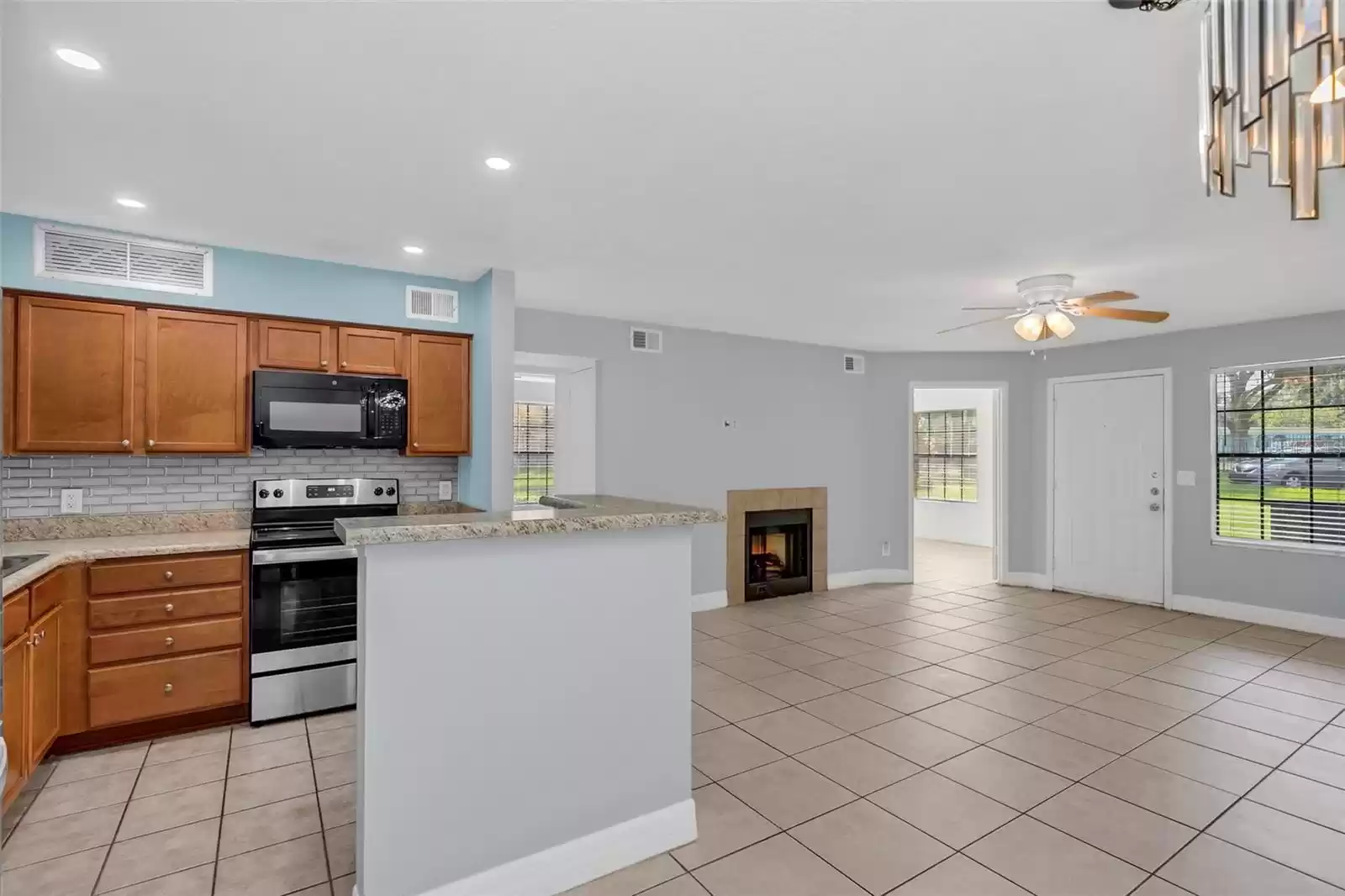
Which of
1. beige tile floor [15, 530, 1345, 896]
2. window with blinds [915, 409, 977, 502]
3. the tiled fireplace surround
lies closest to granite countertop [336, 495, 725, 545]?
beige tile floor [15, 530, 1345, 896]

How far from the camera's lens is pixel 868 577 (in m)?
7.09

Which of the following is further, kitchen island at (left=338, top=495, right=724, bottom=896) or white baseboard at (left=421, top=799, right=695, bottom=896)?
white baseboard at (left=421, top=799, right=695, bottom=896)

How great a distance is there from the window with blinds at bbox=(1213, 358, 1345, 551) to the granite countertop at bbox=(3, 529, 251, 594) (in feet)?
23.1

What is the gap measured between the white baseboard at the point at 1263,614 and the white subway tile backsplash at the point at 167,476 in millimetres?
6268

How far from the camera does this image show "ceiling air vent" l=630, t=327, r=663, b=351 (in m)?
5.68

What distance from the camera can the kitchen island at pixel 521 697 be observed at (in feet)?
6.84

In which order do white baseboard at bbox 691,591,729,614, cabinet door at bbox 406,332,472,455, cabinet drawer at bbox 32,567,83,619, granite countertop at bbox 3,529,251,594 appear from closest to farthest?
cabinet drawer at bbox 32,567,83,619, granite countertop at bbox 3,529,251,594, cabinet door at bbox 406,332,472,455, white baseboard at bbox 691,591,729,614

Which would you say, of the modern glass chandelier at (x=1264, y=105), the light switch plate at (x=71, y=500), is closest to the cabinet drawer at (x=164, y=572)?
the light switch plate at (x=71, y=500)

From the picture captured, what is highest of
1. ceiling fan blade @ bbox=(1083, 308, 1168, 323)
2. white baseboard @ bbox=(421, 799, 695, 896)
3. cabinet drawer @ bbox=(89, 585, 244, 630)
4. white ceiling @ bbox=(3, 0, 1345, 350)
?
white ceiling @ bbox=(3, 0, 1345, 350)

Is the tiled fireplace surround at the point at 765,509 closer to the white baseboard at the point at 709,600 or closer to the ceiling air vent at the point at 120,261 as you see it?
the white baseboard at the point at 709,600

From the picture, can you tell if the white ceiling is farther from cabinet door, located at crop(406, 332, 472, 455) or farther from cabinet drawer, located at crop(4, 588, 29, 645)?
cabinet drawer, located at crop(4, 588, 29, 645)

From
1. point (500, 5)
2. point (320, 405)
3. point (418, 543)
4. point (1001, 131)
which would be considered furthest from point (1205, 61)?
point (320, 405)

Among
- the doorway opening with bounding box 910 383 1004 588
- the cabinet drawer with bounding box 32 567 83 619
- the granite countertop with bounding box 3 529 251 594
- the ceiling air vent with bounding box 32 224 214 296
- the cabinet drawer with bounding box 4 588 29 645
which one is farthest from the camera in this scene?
the doorway opening with bounding box 910 383 1004 588

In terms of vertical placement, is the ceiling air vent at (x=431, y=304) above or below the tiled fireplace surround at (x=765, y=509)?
above
